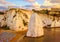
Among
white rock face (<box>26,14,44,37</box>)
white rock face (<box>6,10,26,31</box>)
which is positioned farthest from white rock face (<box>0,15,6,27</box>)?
white rock face (<box>26,14,44,37</box>)

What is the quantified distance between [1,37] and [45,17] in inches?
32.2

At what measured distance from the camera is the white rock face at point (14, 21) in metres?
2.92

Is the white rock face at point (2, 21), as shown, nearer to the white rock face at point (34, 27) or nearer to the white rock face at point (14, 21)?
the white rock face at point (14, 21)

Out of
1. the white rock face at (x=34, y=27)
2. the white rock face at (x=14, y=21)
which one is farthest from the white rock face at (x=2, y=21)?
the white rock face at (x=34, y=27)

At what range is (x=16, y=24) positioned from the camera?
2932 millimetres

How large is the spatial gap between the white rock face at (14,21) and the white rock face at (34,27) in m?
0.20

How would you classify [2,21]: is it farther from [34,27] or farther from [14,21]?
[34,27]

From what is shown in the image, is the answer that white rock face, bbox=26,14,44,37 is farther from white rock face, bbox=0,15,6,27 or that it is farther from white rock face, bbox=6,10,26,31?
white rock face, bbox=0,15,6,27

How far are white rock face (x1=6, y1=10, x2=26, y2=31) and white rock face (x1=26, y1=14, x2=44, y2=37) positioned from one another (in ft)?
0.66

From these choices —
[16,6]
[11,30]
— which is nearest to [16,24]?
[11,30]

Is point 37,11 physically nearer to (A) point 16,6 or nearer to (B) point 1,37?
(A) point 16,6

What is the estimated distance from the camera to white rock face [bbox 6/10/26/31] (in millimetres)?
2918

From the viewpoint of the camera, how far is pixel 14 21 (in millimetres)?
2936

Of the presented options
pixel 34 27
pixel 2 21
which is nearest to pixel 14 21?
pixel 2 21
